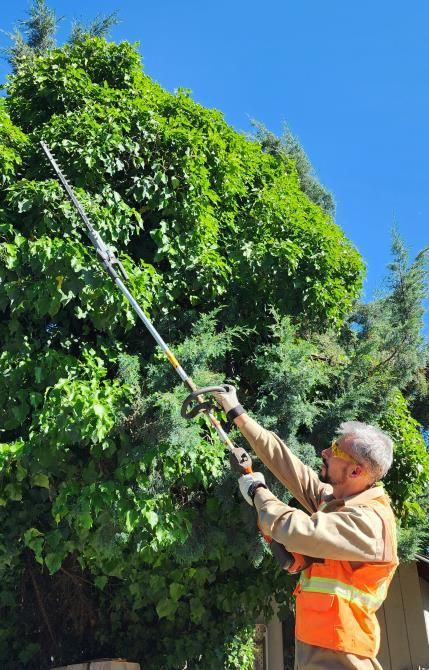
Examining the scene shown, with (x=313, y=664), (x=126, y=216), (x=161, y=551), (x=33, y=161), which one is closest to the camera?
(x=313, y=664)

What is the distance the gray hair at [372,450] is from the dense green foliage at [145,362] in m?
2.02

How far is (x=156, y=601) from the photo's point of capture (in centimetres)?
573

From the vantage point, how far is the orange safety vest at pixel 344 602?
2.49 m

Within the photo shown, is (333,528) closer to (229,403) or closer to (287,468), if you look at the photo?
(287,468)

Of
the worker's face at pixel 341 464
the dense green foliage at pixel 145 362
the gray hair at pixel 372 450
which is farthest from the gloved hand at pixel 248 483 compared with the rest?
the dense green foliage at pixel 145 362

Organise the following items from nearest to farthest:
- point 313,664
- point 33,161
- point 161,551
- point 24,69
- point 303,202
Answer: point 313,664 < point 161,551 < point 33,161 < point 24,69 < point 303,202

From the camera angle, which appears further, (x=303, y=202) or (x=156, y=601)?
(x=303, y=202)

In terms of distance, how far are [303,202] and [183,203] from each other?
2.07 meters

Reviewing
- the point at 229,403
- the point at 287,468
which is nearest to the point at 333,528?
the point at 287,468

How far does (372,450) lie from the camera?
9.25 feet

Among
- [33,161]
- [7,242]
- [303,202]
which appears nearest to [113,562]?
[7,242]

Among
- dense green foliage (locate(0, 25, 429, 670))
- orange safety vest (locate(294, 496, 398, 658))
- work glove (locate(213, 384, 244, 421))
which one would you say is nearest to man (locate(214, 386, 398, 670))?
orange safety vest (locate(294, 496, 398, 658))

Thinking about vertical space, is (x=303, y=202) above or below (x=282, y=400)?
above

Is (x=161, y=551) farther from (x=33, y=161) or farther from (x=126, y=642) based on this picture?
(x=33, y=161)
